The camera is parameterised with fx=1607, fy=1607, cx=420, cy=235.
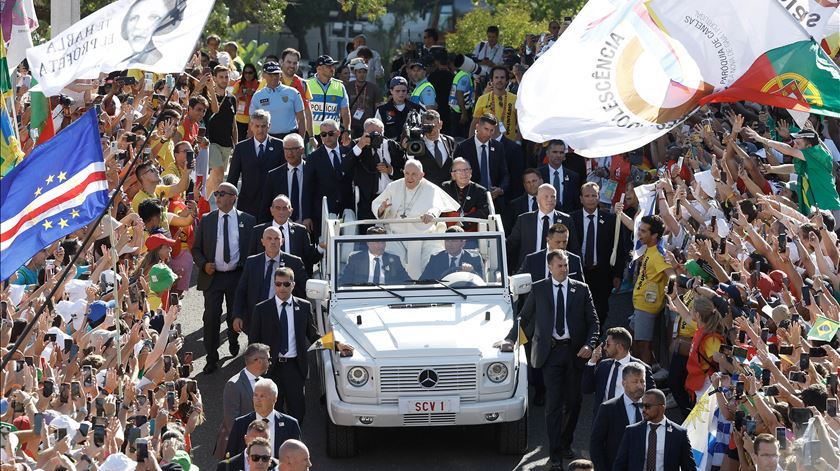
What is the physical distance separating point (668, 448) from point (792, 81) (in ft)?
8.27

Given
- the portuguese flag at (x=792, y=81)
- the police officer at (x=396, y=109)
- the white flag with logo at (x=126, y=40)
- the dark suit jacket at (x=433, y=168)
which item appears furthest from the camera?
the police officer at (x=396, y=109)

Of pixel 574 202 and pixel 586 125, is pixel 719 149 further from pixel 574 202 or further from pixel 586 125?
pixel 586 125

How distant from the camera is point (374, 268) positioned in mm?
14227

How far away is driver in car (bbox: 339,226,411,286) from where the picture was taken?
46.5ft

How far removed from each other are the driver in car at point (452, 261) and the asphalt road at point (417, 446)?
1.39 m

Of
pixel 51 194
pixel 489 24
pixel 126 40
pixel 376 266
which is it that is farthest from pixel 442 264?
pixel 489 24

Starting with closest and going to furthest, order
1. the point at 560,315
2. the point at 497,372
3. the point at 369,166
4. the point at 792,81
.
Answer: the point at 792,81
the point at 497,372
the point at 560,315
the point at 369,166

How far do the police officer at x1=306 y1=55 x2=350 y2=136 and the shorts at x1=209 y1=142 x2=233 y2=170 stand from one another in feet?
4.18

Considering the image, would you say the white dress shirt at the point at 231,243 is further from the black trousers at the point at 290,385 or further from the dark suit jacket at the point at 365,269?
the black trousers at the point at 290,385

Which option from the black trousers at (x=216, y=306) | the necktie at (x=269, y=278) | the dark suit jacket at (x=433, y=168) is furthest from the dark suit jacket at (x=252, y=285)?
the dark suit jacket at (x=433, y=168)

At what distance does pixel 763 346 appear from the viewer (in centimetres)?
1145

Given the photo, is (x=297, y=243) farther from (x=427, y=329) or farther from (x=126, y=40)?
(x=126, y=40)

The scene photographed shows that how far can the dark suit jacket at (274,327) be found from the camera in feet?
44.2

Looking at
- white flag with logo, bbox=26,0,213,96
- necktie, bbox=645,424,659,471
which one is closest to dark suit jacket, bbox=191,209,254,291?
white flag with logo, bbox=26,0,213,96
